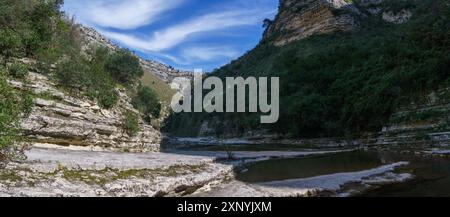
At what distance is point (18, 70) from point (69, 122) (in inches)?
156

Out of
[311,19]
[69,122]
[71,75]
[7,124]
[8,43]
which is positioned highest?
[311,19]

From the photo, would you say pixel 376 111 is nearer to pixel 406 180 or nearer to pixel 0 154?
pixel 406 180

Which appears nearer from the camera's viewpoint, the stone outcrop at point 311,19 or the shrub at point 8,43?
the shrub at point 8,43

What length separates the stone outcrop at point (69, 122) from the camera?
18641 mm

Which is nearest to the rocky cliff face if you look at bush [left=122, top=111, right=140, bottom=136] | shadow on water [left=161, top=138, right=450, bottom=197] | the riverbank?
shadow on water [left=161, top=138, right=450, bottom=197]

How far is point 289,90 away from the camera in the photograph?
75.8m

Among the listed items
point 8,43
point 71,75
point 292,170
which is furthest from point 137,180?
point 292,170

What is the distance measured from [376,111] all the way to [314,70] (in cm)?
3466

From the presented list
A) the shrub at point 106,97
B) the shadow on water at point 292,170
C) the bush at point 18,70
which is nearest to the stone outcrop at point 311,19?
the shadow on water at point 292,170

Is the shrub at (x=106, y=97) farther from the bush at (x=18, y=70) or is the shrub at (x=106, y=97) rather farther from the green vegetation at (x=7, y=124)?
the green vegetation at (x=7, y=124)

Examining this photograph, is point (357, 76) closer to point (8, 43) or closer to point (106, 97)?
point (106, 97)

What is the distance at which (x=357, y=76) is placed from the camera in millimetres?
56562

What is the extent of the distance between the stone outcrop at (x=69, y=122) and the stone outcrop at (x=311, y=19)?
83.4 meters
